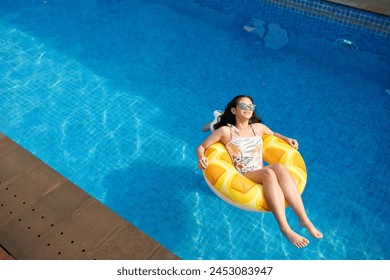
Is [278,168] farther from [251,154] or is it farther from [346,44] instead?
[346,44]

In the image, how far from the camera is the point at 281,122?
207 inches

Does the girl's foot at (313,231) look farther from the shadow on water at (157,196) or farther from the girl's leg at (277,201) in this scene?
the shadow on water at (157,196)

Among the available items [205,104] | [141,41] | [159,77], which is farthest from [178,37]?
[205,104]

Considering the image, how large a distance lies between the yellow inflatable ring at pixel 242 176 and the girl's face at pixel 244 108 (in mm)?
398

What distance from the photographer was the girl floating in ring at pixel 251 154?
310 centimetres

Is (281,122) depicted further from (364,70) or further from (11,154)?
(11,154)

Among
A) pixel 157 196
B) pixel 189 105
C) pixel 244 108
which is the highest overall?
pixel 244 108

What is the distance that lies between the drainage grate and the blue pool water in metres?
0.08

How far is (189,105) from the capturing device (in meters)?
5.55

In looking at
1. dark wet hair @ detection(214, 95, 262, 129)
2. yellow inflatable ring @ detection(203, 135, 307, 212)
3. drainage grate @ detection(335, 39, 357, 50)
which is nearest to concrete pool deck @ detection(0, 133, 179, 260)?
yellow inflatable ring @ detection(203, 135, 307, 212)

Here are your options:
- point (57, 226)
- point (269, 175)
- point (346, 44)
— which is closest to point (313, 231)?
point (269, 175)

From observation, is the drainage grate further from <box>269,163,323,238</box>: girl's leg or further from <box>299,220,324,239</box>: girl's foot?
<box>299,220,324,239</box>: girl's foot

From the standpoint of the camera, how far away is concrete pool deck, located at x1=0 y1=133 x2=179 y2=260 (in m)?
2.85

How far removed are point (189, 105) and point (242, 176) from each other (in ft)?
7.95
